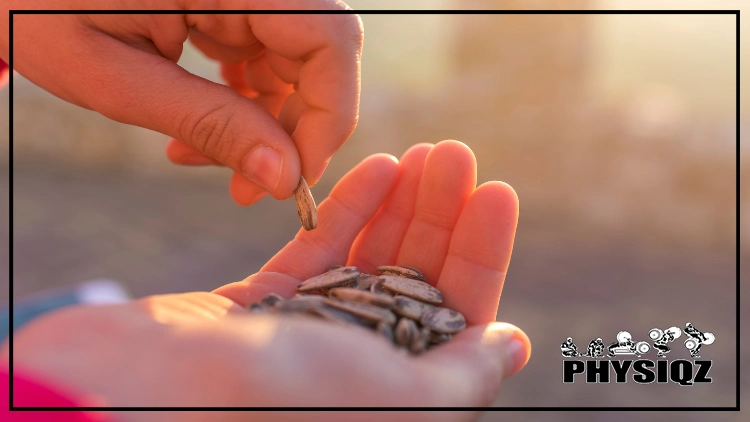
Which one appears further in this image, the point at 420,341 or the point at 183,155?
the point at 183,155

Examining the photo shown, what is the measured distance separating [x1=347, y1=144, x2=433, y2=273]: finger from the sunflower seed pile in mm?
263

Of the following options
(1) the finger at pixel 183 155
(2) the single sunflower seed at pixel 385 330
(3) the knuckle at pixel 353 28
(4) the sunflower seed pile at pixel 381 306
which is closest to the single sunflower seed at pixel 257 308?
(4) the sunflower seed pile at pixel 381 306

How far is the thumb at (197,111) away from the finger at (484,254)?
515 millimetres

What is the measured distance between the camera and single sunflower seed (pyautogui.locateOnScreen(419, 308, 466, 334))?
1.37 m

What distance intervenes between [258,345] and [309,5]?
2.98ft

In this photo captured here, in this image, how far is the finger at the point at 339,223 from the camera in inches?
69.9

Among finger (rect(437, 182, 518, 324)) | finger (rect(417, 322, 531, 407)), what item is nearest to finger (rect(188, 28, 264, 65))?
finger (rect(437, 182, 518, 324))

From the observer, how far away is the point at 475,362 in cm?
121

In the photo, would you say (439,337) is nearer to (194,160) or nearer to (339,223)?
(339,223)

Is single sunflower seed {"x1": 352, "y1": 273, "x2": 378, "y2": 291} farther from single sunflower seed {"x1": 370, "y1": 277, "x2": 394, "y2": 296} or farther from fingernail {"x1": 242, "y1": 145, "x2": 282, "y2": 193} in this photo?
fingernail {"x1": 242, "y1": 145, "x2": 282, "y2": 193}

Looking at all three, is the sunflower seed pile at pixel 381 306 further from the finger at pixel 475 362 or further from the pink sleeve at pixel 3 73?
the pink sleeve at pixel 3 73

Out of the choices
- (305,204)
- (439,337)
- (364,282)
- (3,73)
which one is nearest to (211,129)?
→ (305,204)

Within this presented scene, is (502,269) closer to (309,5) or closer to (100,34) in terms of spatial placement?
(309,5)

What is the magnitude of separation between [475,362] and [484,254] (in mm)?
401
